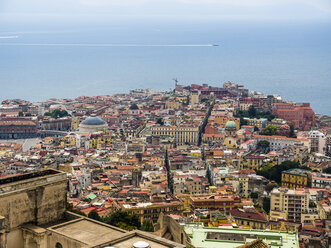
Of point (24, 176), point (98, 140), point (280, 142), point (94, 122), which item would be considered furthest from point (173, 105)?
point (24, 176)

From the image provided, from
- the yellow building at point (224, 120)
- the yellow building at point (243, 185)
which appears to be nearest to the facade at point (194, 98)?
the yellow building at point (224, 120)

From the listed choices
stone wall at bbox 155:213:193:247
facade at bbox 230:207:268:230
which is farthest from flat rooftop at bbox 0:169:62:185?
facade at bbox 230:207:268:230

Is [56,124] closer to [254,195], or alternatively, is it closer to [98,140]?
[98,140]

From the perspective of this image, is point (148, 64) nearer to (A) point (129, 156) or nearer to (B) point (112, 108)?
(B) point (112, 108)

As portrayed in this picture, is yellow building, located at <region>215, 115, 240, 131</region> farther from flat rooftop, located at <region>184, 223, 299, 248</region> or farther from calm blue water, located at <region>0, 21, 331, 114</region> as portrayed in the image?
flat rooftop, located at <region>184, 223, 299, 248</region>

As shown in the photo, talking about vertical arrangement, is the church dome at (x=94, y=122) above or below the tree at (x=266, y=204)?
above

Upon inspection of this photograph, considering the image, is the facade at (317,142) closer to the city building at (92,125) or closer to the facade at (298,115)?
the facade at (298,115)

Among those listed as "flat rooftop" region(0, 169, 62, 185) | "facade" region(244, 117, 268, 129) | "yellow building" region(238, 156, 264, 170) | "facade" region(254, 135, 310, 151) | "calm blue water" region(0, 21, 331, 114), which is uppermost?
"calm blue water" region(0, 21, 331, 114)
